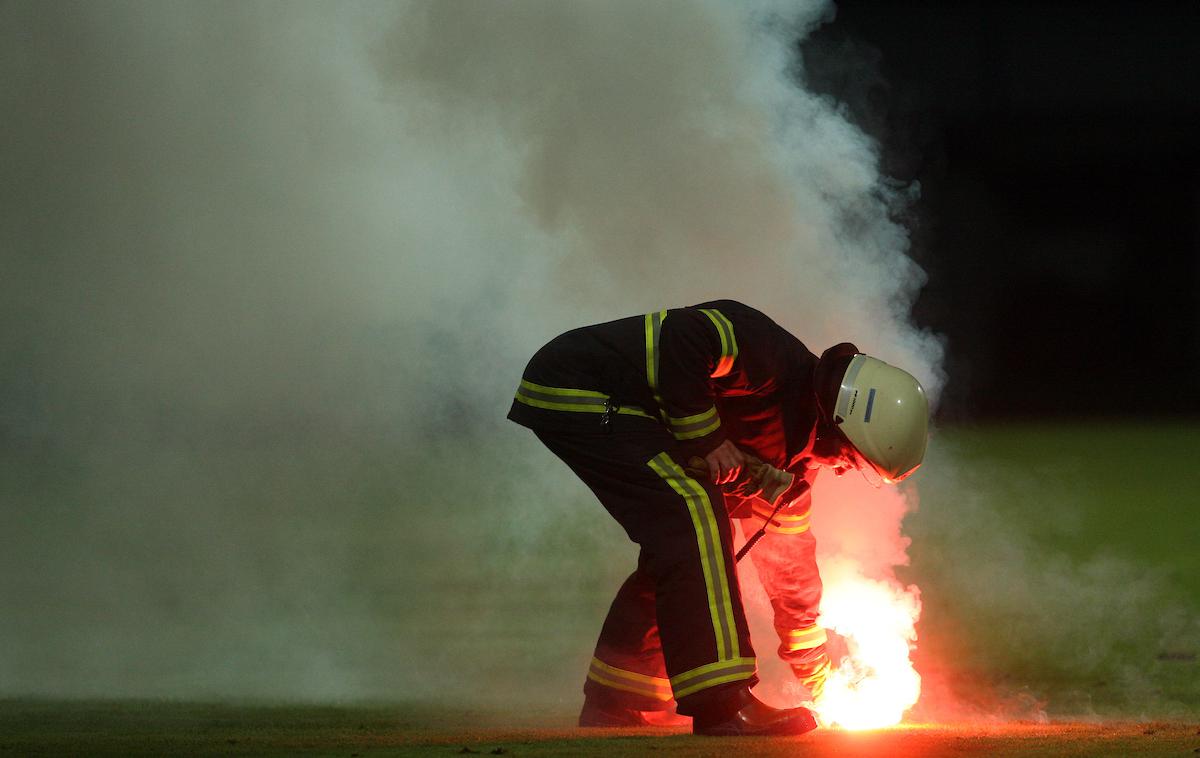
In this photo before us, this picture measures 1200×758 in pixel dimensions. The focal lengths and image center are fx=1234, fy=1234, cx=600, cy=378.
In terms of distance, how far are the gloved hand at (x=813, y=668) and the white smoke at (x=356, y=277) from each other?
92 cm

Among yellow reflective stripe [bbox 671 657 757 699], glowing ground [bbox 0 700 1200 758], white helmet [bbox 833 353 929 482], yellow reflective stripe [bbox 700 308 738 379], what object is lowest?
glowing ground [bbox 0 700 1200 758]

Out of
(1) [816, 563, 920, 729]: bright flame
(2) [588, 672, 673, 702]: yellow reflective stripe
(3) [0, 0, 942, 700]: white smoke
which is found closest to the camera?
(2) [588, 672, 673, 702]: yellow reflective stripe

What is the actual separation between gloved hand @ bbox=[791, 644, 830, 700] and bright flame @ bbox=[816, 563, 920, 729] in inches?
3.0

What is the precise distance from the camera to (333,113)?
608cm

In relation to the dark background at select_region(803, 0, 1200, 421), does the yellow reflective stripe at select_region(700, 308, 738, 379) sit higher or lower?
lower

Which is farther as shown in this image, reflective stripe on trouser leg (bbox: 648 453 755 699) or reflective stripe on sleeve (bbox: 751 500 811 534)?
reflective stripe on sleeve (bbox: 751 500 811 534)

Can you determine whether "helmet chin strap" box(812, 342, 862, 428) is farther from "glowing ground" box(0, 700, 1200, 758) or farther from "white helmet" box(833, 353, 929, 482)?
"glowing ground" box(0, 700, 1200, 758)

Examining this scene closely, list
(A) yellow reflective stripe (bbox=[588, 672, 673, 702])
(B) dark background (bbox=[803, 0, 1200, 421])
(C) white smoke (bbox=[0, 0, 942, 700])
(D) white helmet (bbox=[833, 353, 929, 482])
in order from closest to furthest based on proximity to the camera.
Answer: (D) white helmet (bbox=[833, 353, 929, 482]) → (A) yellow reflective stripe (bbox=[588, 672, 673, 702]) → (C) white smoke (bbox=[0, 0, 942, 700]) → (B) dark background (bbox=[803, 0, 1200, 421])

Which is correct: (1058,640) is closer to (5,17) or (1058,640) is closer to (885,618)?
(885,618)

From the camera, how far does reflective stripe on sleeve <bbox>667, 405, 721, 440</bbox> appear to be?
3.23 metres

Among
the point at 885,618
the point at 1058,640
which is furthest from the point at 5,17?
the point at 1058,640

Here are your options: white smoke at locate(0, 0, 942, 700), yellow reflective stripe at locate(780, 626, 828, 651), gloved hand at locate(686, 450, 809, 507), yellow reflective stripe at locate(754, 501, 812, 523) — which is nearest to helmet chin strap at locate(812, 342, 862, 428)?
gloved hand at locate(686, 450, 809, 507)

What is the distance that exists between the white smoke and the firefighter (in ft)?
2.54

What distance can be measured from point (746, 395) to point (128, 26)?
4.10 metres
